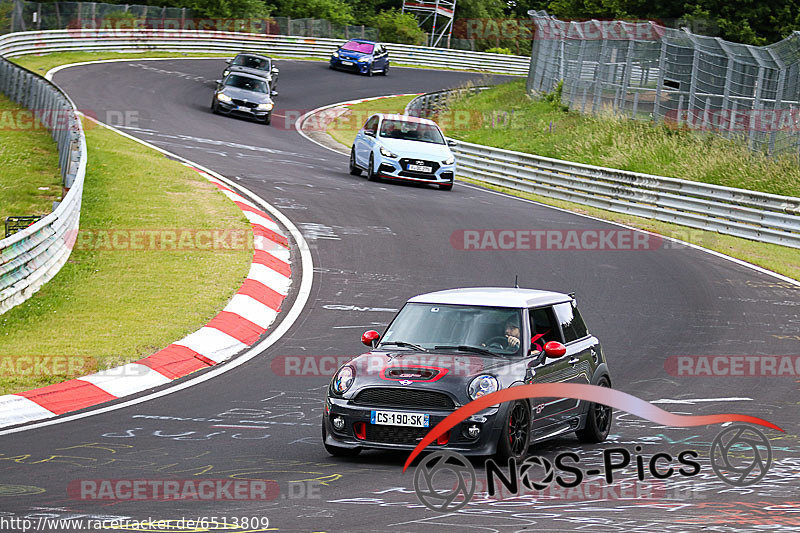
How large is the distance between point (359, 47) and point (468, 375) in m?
50.9

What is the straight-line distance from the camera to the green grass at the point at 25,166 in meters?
20.4

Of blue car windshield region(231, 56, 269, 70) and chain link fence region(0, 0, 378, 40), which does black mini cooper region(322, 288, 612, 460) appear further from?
chain link fence region(0, 0, 378, 40)

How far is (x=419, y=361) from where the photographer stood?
8.76m

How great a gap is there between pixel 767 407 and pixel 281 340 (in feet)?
18.1

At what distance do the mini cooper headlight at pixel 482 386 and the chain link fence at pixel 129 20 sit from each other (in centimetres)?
4347

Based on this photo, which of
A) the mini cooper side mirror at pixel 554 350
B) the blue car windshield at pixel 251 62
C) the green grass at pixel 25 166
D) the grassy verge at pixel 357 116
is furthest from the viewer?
the blue car windshield at pixel 251 62

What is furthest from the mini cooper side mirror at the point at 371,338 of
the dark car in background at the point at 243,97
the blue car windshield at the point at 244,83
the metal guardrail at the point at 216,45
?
the metal guardrail at the point at 216,45

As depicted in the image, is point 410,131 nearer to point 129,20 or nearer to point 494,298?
Answer: point 494,298

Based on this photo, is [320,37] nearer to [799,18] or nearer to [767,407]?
[799,18]

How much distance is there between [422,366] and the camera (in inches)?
340

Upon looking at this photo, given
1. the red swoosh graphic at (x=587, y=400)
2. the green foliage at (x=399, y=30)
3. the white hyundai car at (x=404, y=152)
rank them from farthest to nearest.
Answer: the green foliage at (x=399, y=30) < the white hyundai car at (x=404, y=152) < the red swoosh graphic at (x=587, y=400)

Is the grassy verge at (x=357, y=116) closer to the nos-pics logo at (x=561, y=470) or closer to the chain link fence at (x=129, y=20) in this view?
the chain link fence at (x=129, y=20)

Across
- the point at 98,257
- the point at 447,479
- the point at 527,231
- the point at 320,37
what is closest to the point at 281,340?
the point at 98,257

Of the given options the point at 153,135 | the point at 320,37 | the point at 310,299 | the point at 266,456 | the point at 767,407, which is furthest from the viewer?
the point at 320,37
